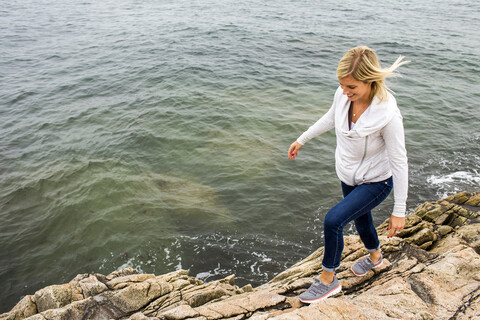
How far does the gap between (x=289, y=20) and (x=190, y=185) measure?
2336cm

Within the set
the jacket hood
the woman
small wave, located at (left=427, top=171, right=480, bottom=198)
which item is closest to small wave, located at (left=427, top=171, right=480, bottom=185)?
small wave, located at (left=427, top=171, right=480, bottom=198)

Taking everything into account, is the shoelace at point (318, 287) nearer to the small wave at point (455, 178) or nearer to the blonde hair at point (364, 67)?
the blonde hair at point (364, 67)

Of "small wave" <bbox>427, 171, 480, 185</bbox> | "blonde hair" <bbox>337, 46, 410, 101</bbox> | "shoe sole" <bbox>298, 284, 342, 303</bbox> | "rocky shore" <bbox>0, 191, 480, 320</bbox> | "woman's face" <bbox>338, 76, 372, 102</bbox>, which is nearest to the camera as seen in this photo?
"blonde hair" <bbox>337, 46, 410, 101</bbox>

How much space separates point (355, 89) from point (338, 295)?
268 cm

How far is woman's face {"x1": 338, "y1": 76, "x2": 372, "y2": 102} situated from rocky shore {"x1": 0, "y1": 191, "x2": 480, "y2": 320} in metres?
2.20

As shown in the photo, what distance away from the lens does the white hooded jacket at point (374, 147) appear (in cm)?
323

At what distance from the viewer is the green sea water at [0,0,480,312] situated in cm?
773

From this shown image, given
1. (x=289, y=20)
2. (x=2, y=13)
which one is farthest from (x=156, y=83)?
(x=2, y=13)

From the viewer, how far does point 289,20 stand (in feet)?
92.5

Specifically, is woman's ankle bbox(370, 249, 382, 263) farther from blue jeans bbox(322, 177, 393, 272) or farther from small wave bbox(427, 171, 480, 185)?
small wave bbox(427, 171, 480, 185)

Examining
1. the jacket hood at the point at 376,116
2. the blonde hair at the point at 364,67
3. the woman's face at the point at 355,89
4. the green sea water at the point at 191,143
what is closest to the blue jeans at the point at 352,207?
the jacket hood at the point at 376,116

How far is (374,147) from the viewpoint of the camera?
3451mm

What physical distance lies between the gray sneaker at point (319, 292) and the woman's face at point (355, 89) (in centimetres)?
233

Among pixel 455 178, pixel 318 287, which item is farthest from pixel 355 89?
pixel 455 178
